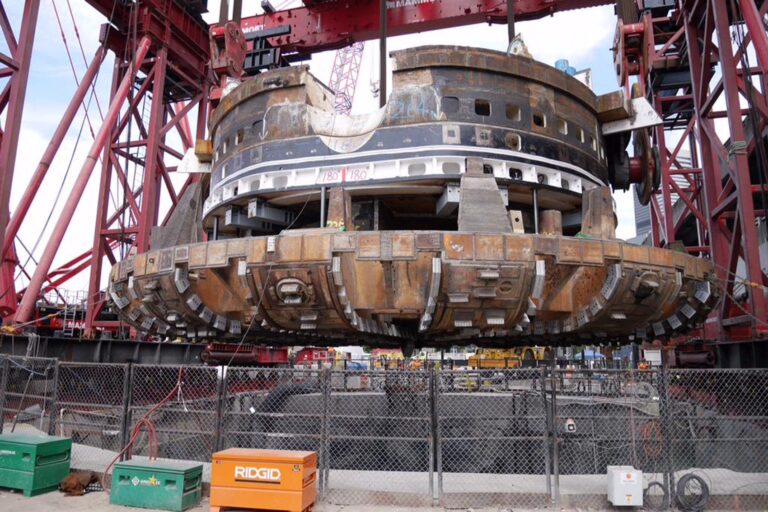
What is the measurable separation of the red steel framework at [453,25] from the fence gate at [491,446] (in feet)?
→ 23.0

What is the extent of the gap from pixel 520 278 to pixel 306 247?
3890 millimetres

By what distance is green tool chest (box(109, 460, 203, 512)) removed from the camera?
336 inches

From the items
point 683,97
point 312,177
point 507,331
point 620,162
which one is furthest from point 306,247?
point 683,97

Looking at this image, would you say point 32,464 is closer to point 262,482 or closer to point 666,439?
point 262,482

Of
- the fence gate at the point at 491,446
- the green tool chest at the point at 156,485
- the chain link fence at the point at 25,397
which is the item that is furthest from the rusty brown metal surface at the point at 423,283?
the green tool chest at the point at 156,485

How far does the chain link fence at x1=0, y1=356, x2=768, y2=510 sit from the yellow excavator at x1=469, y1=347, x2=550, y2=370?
13232 mm

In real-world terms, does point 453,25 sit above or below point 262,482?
above

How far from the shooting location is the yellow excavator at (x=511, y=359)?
120 ft

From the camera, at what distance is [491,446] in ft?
53.9

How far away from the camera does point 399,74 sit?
1309 centimetres

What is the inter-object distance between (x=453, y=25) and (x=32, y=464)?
28724 millimetres

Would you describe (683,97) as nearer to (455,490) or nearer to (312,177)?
(312,177)

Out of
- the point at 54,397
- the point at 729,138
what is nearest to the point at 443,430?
the point at 54,397

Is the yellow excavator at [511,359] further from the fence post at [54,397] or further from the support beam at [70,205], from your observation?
the fence post at [54,397]
